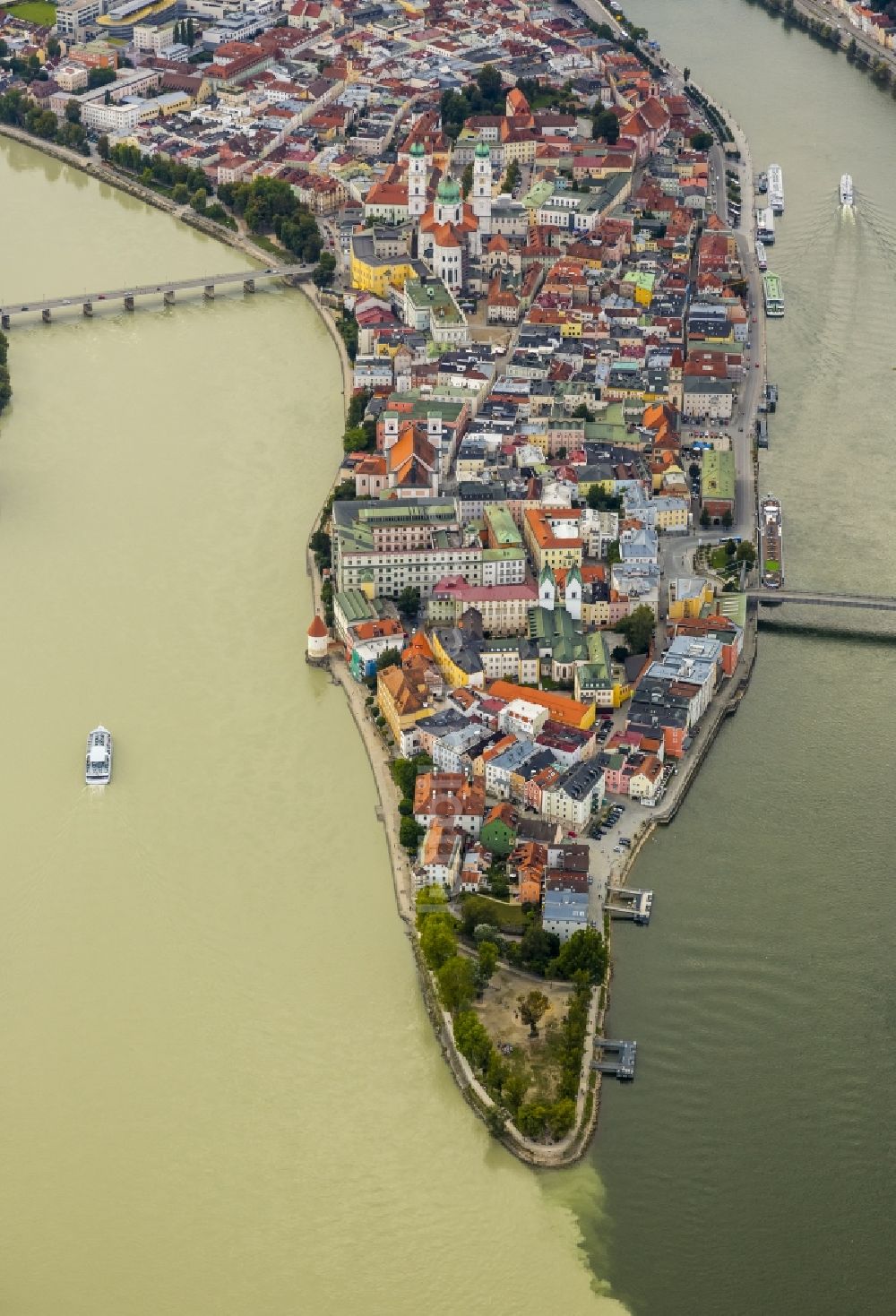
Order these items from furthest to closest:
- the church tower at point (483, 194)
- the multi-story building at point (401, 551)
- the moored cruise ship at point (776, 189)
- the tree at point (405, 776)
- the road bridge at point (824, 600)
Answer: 1. the moored cruise ship at point (776, 189)
2. the church tower at point (483, 194)
3. the road bridge at point (824, 600)
4. the multi-story building at point (401, 551)
5. the tree at point (405, 776)

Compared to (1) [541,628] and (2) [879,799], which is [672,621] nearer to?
(1) [541,628]

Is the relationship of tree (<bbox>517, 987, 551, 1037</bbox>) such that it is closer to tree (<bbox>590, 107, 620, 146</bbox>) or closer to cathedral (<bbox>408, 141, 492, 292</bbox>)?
cathedral (<bbox>408, 141, 492, 292</bbox>)

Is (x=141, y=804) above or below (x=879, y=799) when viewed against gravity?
below

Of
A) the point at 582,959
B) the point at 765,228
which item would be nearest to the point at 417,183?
the point at 765,228

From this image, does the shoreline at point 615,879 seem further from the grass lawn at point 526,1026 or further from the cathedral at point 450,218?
the cathedral at point 450,218

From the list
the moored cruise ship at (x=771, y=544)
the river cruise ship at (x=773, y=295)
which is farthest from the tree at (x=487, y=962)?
the river cruise ship at (x=773, y=295)

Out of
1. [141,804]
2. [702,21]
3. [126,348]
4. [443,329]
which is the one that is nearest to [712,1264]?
[141,804]
